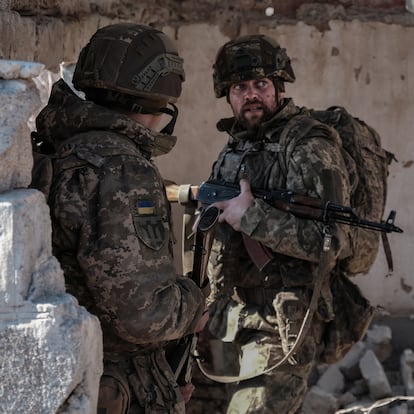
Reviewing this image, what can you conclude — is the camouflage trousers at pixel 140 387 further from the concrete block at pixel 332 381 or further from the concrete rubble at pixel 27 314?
the concrete block at pixel 332 381

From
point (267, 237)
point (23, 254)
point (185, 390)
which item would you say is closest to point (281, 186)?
point (267, 237)

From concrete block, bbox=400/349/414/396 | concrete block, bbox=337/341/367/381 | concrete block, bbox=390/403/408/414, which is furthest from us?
concrete block, bbox=337/341/367/381

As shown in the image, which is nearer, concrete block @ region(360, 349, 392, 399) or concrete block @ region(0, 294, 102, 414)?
concrete block @ region(0, 294, 102, 414)

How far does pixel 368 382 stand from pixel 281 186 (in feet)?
8.13

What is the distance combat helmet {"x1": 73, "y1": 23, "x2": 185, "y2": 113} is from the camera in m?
3.75

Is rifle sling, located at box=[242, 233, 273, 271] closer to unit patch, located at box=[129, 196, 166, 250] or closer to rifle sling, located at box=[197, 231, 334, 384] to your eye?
rifle sling, located at box=[197, 231, 334, 384]

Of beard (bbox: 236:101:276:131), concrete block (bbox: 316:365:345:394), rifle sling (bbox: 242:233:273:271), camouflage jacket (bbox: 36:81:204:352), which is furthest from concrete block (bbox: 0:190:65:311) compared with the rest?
concrete block (bbox: 316:365:345:394)

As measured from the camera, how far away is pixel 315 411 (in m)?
7.15

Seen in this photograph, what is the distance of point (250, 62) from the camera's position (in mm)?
5520

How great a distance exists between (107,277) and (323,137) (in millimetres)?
2148

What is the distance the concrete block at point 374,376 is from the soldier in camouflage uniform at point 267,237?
188 centimetres

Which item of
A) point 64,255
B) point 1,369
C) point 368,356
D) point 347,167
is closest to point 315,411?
point 368,356

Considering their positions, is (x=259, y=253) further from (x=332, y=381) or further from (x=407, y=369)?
(x=407, y=369)

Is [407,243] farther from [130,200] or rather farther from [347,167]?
[130,200]
